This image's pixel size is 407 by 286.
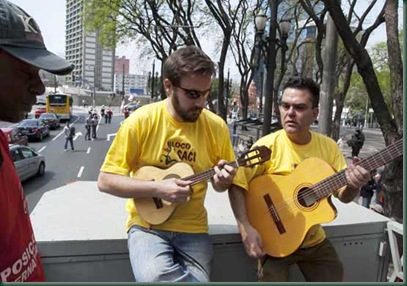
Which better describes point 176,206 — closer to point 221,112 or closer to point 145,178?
point 145,178

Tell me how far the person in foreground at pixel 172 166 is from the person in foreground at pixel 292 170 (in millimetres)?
252

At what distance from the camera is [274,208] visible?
2451 mm

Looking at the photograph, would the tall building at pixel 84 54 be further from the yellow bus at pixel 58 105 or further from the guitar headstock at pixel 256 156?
the yellow bus at pixel 58 105

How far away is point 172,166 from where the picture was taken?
7.27 feet

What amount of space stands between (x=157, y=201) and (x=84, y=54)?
66.4m

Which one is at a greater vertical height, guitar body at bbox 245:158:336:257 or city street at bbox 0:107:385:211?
guitar body at bbox 245:158:336:257

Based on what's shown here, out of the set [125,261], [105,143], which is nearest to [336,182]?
[125,261]

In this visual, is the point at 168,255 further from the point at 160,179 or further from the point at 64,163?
the point at 64,163

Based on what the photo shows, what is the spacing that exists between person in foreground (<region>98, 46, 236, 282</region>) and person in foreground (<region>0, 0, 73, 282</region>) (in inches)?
25.5

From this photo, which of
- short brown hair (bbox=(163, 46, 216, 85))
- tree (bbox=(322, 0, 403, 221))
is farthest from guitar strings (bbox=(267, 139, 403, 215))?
tree (bbox=(322, 0, 403, 221))

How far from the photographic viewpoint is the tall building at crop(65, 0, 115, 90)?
26.4m

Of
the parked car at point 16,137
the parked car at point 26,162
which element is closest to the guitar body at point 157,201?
the parked car at point 26,162

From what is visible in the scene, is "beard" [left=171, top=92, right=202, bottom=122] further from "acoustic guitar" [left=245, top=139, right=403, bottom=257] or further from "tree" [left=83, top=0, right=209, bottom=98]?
"tree" [left=83, top=0, right=209, bottom=98]

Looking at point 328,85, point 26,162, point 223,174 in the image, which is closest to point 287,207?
point 223,174
